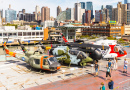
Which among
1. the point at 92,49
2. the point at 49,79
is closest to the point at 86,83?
the point at 49,79

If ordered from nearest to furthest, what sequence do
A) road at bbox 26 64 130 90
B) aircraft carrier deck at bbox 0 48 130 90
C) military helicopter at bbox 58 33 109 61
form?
road at bbox 26 64 130 90 < aircraft carrier deck at bbox 0 48 130 90 < military helicopter at bbox 58 33 109 61

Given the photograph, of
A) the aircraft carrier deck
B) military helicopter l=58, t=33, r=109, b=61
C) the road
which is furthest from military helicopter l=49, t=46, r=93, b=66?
the road


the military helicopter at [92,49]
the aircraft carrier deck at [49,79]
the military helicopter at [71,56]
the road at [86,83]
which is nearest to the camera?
the road at [86,83]

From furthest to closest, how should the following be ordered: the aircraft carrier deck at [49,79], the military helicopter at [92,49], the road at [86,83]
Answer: the military helicopter at [92,49]
the aircraft carrier deck at [49,79]
the road at [86,83]

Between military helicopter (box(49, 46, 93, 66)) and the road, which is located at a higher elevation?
military helicopter (box(49, 46, 93, 66))

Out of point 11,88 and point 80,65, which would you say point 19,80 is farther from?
point 80,65

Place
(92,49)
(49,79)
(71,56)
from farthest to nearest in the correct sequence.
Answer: (92,49), (71,56), (49,79)

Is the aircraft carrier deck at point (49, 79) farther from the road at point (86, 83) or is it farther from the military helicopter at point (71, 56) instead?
the military helicopter at point (71, 56)

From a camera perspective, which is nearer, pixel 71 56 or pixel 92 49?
pixel 71 56

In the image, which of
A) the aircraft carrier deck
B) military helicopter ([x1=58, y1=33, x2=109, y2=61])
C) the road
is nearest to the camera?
the road

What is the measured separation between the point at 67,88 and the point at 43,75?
495 centimetres

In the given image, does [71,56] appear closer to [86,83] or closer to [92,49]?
[92,49]

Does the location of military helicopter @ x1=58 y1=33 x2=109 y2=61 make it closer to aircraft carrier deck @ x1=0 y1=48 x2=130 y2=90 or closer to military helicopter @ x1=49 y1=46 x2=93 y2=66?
military helicopter @ x1=49 y1=46 x2=93 y2=66

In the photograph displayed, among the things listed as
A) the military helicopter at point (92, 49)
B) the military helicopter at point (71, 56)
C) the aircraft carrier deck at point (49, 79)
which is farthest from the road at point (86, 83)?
the military helicopter at point (92, 49)
